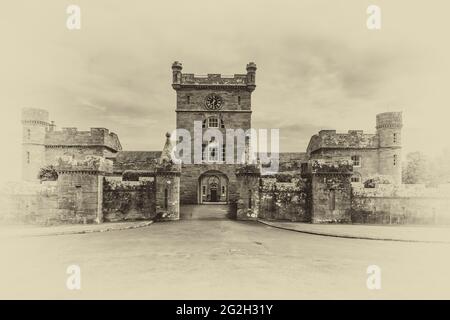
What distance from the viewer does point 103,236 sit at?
38.3 ft

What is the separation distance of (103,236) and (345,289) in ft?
30.6

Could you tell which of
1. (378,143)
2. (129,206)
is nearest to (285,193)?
(129,206)

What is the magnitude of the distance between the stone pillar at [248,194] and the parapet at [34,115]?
2675 cm

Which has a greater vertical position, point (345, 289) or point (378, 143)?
point (378, 143)

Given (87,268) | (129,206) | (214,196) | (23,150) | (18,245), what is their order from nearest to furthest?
(87,268)
(18,245)
(129,206)
(23,150)
(214,196)

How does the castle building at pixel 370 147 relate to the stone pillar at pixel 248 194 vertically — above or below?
above

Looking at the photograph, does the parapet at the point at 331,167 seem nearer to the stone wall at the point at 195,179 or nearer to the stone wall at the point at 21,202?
the stone wall at the point at 195,179

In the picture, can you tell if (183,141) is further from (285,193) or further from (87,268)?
(87,268)

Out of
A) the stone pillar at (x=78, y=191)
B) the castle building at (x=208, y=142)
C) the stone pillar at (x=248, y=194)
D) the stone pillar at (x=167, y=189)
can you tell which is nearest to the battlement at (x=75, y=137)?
the castle building at (x=208, y=142)

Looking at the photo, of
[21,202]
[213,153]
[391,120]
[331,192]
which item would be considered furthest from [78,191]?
[391,120]

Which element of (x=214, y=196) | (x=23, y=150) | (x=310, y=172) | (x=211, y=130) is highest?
(x=211, y=130)

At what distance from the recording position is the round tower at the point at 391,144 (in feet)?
107

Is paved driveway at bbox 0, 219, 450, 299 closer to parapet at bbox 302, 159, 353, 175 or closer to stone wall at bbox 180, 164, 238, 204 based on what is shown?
parapet at bbox 302, 159, 353, 175

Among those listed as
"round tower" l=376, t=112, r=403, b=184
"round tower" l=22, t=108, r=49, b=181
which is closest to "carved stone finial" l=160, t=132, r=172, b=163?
"round tower" l=22, t=108, r=49, b=181
